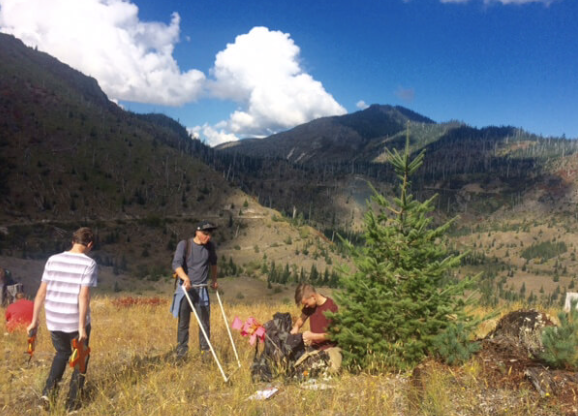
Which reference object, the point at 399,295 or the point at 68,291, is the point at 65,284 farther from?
the point at 399,295

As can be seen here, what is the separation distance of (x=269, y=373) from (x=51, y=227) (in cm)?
4555

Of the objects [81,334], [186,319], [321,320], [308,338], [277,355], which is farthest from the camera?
[186,319]

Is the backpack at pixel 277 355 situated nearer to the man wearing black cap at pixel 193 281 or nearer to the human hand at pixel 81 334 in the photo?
the man wearing black cap at pixel 193 281

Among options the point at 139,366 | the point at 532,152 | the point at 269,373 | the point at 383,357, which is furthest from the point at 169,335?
the point at 532,152

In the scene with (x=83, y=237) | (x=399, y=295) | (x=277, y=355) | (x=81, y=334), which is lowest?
(x=277, y=355)

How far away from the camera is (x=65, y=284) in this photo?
4.20 m

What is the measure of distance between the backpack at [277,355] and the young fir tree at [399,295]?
0.58 metres

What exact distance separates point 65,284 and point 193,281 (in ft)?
6.85

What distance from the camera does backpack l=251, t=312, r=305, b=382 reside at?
5.11 meters

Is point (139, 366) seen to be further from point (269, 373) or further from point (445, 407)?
point (445, 407)

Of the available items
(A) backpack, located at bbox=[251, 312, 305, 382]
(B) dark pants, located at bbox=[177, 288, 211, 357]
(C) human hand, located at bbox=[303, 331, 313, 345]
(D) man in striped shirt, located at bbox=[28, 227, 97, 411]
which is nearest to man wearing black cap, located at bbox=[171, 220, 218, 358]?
(B) dark pants, located at bbox=[177, 288, 211, 357]

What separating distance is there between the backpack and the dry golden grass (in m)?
0.15

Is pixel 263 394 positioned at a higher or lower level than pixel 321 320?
lower

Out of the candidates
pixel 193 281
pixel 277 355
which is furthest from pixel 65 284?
pixel 277 355
